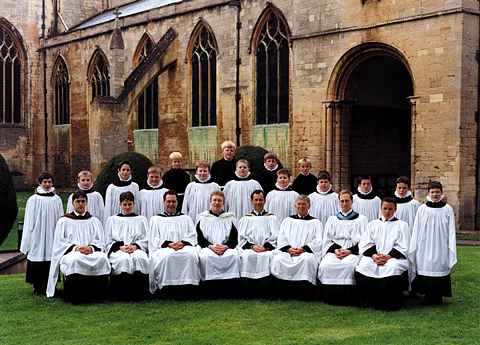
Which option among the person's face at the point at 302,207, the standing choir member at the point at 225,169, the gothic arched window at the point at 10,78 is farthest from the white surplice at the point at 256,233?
the gothic arched window at the point at 10,78

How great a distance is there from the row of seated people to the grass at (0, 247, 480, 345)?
1.05 ft

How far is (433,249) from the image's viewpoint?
962 centimetres

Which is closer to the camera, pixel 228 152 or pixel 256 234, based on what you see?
pixel 256 234

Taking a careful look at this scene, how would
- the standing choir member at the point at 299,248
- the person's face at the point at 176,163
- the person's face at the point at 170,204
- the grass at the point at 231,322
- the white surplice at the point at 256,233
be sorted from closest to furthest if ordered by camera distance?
the grass at the point at 231,322 → the standing choir member at the point at 299,248 → the white surplice at the point at 256,233 → the person's face at the point at 170,204 → the person's face at the point at 176,163

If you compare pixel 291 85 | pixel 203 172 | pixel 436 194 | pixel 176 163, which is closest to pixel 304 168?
pixel 203 172

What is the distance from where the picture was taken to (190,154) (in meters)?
A: 26.8

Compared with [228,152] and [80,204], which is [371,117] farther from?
[80,204]

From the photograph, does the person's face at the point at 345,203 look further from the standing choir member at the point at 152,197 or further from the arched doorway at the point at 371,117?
the arched doorway at the point at 371,117

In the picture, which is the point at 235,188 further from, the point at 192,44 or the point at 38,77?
the point at 38,77

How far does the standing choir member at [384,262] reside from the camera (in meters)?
9.19

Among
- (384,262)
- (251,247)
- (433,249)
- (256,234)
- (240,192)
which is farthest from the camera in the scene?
(240,192)

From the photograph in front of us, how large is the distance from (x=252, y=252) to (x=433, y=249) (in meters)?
2.42

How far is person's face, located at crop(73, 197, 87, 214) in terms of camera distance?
10.1 metres

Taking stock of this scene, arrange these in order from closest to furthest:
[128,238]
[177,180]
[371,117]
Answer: [128,238] → [177,180] → [371,117]
